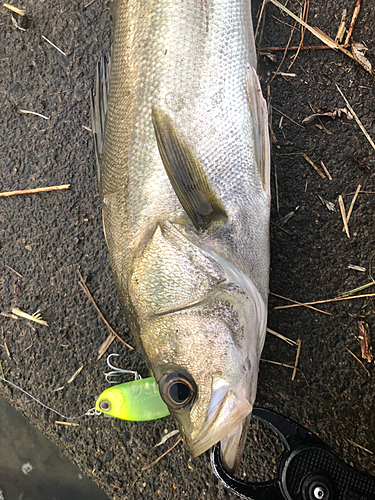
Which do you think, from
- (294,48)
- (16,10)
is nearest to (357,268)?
(294,48)

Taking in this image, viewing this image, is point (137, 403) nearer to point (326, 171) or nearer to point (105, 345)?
point (105, 345)

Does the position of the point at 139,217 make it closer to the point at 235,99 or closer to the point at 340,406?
the point at 235,99

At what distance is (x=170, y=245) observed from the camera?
1.60m

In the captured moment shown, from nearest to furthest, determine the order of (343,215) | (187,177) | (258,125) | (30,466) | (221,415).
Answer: (221,415)
(187,177)
(258,125)
(343,215)
(30,466)

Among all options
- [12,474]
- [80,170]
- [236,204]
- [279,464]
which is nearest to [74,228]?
[80,170]

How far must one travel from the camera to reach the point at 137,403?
7.08 ft

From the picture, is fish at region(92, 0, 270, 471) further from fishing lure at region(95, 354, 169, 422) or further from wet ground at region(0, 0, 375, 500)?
fishing lure at region(95, 354, 169, 422)

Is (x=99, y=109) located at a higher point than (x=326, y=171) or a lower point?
higher

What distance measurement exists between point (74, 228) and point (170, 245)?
114 cm

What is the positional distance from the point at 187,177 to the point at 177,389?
940 mm

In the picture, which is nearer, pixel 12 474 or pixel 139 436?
pixel 139 436

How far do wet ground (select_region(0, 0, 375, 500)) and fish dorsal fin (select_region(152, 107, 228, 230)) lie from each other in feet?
2.23

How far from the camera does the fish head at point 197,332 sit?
1436 millimetres

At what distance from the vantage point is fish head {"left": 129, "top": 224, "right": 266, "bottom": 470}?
144cm
